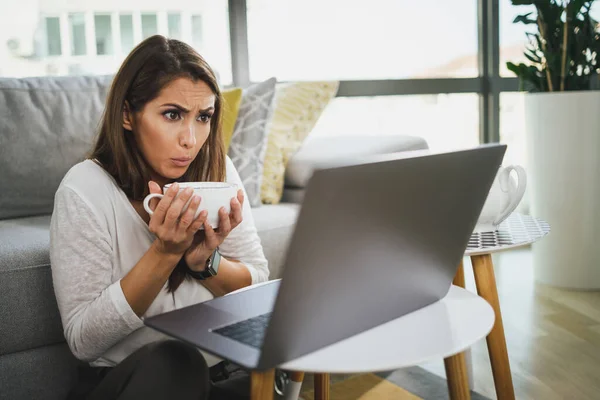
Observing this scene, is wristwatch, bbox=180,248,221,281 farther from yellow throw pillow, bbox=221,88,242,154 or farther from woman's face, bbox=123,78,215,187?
yellow throw pillow, bbox=221,88,242,154

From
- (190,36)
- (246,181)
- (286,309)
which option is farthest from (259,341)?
(190,36)

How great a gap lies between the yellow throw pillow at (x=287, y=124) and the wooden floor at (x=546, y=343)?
75cm

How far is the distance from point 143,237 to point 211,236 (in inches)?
9.2

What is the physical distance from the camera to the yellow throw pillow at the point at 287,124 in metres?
2.14

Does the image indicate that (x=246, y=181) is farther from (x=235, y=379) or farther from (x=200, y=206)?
(x=200, y=206)

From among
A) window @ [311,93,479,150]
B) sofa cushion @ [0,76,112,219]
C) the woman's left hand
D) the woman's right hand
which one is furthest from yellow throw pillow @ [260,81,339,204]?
the woman's right hand

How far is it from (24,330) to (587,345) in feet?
5.20

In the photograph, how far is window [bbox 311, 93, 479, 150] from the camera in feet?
10.1

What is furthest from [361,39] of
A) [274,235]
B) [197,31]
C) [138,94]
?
[138,94]

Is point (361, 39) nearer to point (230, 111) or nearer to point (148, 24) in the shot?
point (148, 24)

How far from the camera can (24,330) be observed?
1.41 m

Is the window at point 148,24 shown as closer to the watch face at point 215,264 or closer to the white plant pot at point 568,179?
the white plant pot at point 568,179

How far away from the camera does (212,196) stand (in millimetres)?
944

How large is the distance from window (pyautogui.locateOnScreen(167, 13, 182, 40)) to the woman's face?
1.63 metres
